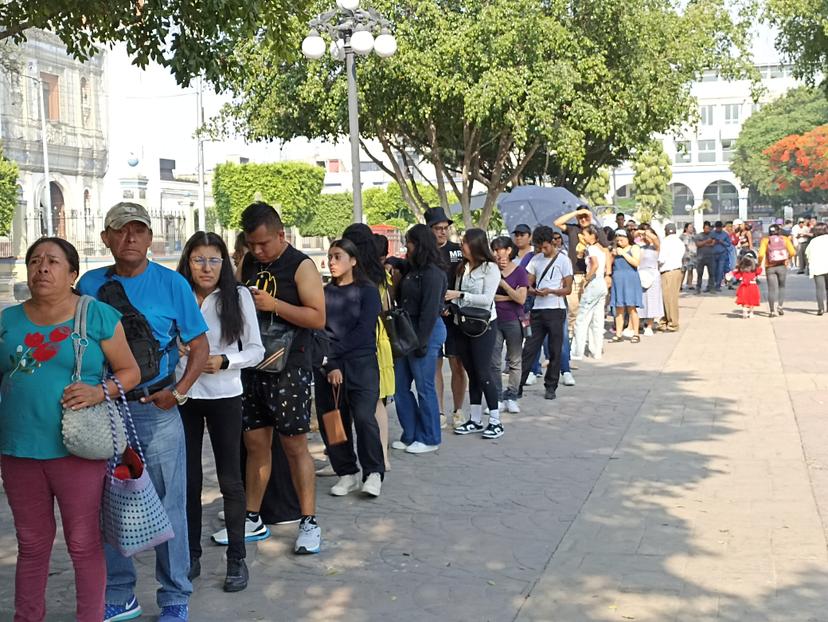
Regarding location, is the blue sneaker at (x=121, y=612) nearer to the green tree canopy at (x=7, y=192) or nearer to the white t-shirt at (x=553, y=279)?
the white t-shirt at (x=553, y=279)

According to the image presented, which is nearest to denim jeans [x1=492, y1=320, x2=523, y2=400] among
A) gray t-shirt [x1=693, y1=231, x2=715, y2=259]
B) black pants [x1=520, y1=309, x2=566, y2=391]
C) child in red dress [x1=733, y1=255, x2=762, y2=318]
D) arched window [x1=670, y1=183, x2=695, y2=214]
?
black pants [x1=520, y1=309, x2=566, y2=391]

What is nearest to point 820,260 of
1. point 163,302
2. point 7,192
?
point 163,302

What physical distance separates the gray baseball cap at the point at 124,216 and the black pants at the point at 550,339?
21.8 ft

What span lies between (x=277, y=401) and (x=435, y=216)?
4436mm

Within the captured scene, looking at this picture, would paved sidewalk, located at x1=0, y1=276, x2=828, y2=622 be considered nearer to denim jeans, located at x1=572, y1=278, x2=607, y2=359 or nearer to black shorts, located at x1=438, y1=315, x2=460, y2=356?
black shorts, located at x1=438, y1=315, x2=460, y2=356

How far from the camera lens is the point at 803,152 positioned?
216 feet

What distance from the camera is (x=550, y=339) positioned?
446 inches

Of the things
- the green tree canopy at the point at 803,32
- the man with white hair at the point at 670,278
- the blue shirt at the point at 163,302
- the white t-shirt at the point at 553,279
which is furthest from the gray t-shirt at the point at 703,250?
the blue shirt at the point at 163,302

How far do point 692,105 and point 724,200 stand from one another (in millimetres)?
82804

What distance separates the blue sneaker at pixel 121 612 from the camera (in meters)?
5.09

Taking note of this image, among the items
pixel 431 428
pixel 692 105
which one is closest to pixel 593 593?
pixel 431 428

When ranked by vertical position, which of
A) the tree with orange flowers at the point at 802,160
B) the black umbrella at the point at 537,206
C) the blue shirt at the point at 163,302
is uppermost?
the tree with orange flowers at the point at 802,160

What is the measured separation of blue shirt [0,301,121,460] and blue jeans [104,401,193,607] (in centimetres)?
48

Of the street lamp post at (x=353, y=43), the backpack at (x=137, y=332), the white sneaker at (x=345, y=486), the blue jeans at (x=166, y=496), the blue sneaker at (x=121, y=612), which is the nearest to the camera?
the backpack at (x=137, y=332)
